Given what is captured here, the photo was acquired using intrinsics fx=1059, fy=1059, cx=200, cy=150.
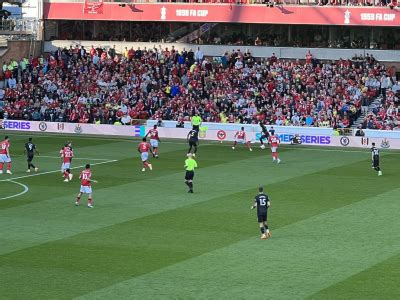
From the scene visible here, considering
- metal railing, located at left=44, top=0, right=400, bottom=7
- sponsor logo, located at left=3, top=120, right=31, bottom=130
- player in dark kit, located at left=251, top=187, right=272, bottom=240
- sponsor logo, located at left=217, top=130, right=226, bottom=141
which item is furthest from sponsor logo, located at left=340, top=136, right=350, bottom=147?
player in dark kit, located at left=251, top=187, right=272, bottom=240

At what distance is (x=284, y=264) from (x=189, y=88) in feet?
138

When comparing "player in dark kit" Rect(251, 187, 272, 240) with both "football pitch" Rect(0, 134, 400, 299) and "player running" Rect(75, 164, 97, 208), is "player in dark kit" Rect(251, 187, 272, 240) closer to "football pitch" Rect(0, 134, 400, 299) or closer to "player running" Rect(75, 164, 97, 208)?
"football pitch" Rect(0, 134, 400, 299)

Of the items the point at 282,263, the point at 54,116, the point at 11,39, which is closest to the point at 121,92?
the point at 54,116

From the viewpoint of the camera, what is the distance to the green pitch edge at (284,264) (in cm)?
2723

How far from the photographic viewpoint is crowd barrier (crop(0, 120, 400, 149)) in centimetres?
6153

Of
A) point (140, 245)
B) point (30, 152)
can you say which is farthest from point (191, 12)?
point (140, 245)

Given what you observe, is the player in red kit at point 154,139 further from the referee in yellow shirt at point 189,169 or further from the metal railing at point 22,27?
the metal railing at point 22,27

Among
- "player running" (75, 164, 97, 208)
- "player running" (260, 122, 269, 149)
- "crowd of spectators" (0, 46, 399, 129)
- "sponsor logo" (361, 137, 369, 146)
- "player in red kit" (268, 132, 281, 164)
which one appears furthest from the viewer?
"crowd of spectators" (0, 46, 399, 129)

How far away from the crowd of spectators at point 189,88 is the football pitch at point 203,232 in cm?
1116

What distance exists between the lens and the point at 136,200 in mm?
42312

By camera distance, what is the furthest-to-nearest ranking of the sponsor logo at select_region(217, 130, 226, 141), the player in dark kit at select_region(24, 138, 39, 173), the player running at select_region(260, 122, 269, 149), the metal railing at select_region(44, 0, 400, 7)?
the metal railing at select_region(44, 0, 400, 7) → the sponsor logo at select_region(217, 130, 226, 141) → the player running at select_region(260, 122, 269, 149) → the player in dark kit at select_region(24, 138, 39, 173)

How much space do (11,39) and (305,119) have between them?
25.8 metres

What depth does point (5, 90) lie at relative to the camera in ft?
248

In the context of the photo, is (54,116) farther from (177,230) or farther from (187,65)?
(177,230)
